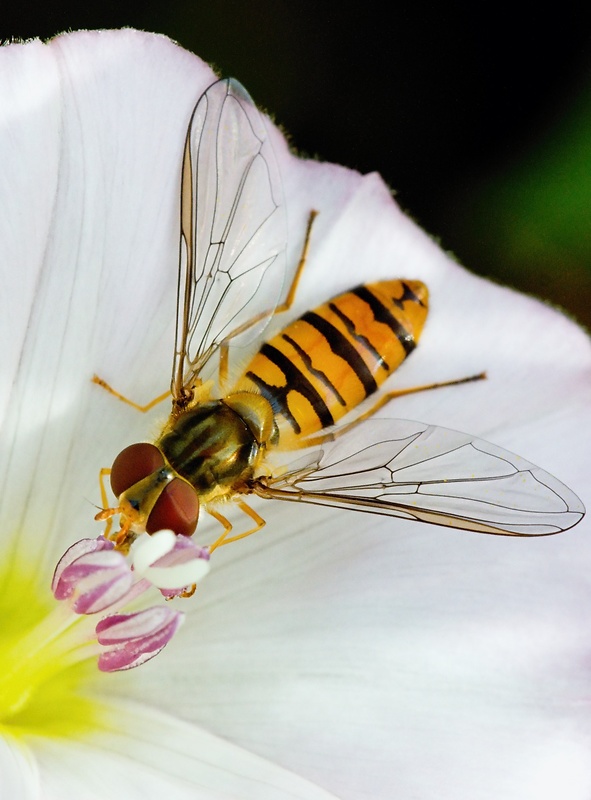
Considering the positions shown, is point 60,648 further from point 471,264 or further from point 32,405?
point 471,264

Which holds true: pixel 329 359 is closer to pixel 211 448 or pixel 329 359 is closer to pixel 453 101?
pixel 211 448

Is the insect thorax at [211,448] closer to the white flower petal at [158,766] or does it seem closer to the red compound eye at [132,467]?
the red compound eye at [132,467]

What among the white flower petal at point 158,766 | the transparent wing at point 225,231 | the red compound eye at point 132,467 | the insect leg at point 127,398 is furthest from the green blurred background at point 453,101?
the white flower petal at point 158,766

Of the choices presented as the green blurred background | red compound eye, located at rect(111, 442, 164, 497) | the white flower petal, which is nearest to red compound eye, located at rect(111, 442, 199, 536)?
red compound eye, located at rect(111, 442, 164, 497)

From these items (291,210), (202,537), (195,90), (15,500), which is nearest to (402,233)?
(291,210)

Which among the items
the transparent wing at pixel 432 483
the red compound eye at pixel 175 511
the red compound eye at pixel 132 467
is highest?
the red compound eye at pixel 132 467

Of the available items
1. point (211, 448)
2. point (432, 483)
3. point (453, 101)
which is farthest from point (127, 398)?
point (453, 101)

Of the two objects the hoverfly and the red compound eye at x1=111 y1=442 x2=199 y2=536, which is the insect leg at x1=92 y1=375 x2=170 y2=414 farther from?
the red compound eye at x1=111 y1=442 x2=199 y2=536

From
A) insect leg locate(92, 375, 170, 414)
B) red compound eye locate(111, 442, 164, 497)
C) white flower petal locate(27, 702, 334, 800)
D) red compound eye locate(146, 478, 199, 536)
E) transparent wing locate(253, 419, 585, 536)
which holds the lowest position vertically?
white flower petal locate(27, 702, 334, 800)
